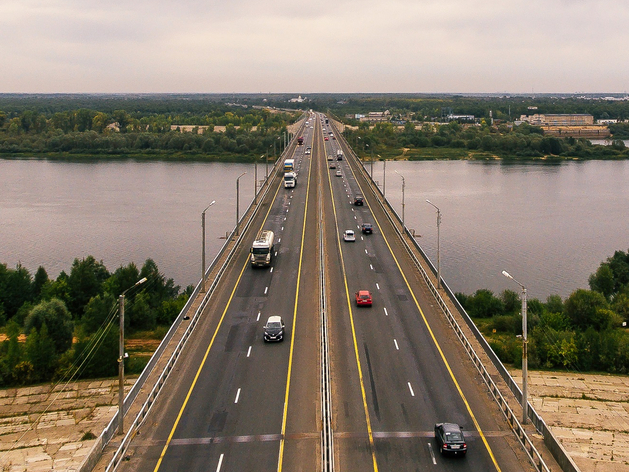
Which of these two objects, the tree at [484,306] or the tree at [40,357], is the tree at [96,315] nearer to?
the tree at [40,357]

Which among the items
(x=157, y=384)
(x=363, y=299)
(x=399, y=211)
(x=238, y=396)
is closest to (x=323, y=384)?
(x=238, y=396)

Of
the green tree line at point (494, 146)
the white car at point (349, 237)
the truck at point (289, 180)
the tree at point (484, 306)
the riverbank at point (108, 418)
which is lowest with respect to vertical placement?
the riverbank at point (108, 418)

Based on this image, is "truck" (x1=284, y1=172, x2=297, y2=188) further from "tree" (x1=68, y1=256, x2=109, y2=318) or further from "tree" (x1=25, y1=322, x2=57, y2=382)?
"tree" (x1=25, y1=322, x2=57, y2=382)

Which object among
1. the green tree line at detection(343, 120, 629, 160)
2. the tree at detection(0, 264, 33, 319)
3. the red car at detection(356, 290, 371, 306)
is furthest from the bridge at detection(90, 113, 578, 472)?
the green tree line at detection(343, 120, 629, 160)

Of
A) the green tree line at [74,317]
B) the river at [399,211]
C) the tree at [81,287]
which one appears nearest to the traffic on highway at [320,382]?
the green tree line at [74,317]

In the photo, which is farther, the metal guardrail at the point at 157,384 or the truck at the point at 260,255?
the truck at the point at 260,255

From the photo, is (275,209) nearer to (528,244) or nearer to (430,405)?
(528,244)
